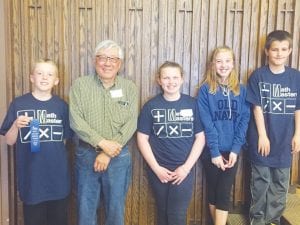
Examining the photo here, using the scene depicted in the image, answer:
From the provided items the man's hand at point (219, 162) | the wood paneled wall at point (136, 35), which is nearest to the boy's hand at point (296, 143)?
the man's hand at point (219, 162)

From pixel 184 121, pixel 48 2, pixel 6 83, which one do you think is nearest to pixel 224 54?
pixel 184 121

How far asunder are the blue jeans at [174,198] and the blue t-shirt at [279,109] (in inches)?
20.3

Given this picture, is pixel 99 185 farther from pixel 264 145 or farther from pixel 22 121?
pixel 264 145

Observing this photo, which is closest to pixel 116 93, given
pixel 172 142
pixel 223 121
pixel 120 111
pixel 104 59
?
pixel 120 111

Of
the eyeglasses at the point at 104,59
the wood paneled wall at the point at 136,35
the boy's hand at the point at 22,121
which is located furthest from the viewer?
the wood paneled wall at the point at 136,35

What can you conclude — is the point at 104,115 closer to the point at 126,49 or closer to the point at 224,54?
the point at 126,49

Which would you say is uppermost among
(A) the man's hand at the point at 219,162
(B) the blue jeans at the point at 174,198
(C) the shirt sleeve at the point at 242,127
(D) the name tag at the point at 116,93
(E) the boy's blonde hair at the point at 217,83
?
(E) the boy's blonde hair at the point at 217,83

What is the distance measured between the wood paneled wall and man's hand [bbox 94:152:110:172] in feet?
2.04

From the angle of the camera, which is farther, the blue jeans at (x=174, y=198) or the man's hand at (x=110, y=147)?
the blue jeans at (x=174, y=198)

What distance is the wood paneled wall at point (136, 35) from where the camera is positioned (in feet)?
7.95

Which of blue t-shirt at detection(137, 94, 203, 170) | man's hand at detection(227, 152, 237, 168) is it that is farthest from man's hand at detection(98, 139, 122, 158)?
man's hand at detection(227, 152, 237, 168)

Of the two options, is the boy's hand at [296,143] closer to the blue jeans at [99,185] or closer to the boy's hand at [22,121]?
the blue jeans at [99,185]

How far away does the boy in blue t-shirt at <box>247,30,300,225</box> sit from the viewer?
2230mm

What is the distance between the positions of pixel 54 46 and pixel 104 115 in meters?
0.72
